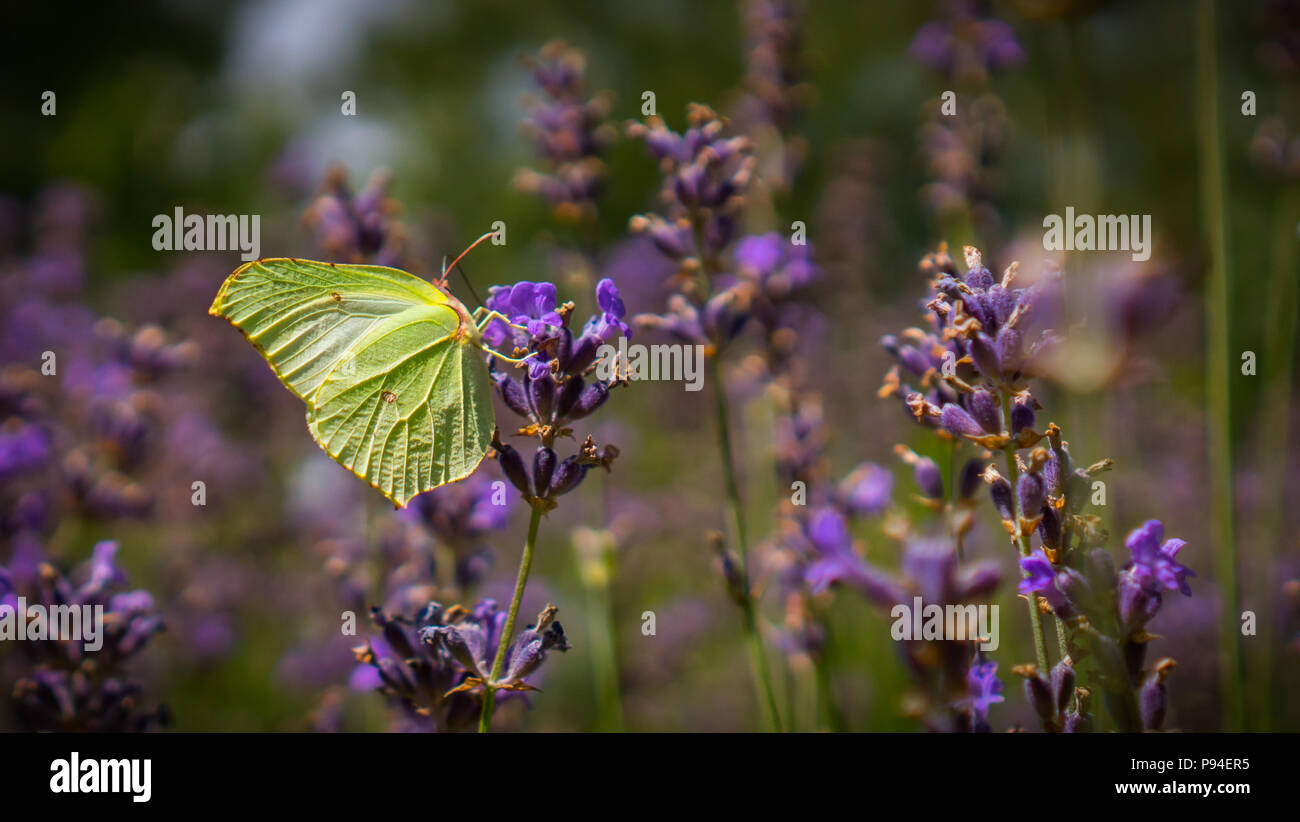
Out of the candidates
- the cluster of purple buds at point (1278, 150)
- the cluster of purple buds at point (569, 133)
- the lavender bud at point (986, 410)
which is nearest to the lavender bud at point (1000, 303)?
the lavender bud at point (986, 410)

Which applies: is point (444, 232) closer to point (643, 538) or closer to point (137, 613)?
point (643, 538)

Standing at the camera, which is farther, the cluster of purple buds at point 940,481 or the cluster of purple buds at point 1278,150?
the cluster of purple buds at point 1278,150

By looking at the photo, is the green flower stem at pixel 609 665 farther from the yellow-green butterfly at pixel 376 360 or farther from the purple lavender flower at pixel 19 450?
the purple lavender flower at pixel 19 450

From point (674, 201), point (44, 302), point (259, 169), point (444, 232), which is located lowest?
point (674, 201)

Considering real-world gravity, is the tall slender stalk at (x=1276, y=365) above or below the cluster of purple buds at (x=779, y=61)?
below

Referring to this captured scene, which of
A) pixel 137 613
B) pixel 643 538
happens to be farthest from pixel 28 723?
pixel 643 538

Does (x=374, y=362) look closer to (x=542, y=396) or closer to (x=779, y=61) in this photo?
(x=542, y=396)
